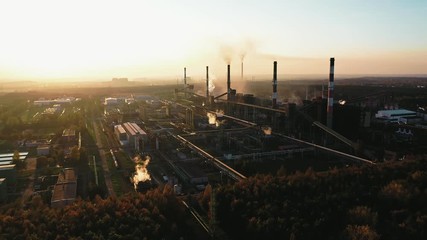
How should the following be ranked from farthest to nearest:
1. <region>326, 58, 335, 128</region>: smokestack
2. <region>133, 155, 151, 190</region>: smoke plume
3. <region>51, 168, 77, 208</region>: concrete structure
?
<region>326, 58, 335, 128</region>: smokestack, <region>133, 155, 151, 190</region>: smoke plume, <region>51, 168, 77, 208</region>: concrete structure

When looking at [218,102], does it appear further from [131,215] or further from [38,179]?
[131,215]

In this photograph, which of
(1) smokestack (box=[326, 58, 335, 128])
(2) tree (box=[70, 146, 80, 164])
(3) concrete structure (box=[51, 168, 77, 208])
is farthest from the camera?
(1) smokestack (box=[326, 58, 335, 128])

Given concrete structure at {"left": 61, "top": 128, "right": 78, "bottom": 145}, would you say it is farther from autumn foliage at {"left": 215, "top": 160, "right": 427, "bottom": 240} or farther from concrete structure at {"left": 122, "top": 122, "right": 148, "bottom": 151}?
autumn foliage at {"left": 215, "top": 160, "right": 427, "bottom": 240}

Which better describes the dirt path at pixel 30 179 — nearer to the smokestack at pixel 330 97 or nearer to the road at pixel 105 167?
the road at pixel 105 167

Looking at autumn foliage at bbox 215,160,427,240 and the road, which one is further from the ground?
autumn foliage at bbox 215,160,427,240

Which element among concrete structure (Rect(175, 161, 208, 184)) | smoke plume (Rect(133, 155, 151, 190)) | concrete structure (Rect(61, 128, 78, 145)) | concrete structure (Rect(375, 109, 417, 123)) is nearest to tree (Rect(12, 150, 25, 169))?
concrete structure (Rect(61, 128, 78, 145))

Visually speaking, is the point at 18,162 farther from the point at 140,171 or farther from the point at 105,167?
the point at 140,171

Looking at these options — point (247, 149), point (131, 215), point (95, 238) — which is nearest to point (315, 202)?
point (131, 215)

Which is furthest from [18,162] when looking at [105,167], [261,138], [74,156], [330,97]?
[330,97]
